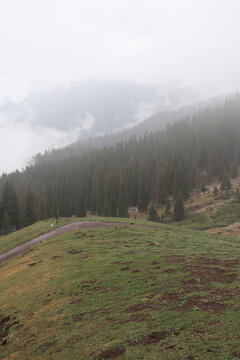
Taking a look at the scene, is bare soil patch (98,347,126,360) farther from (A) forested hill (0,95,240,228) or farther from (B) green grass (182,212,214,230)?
(A) forested hill (0,95,240,228)

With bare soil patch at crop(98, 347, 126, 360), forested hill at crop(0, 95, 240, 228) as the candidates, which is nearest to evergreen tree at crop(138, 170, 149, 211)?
forested hill at crop(0, 95, 240, 228)

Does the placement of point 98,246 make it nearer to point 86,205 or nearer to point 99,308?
point 99,308

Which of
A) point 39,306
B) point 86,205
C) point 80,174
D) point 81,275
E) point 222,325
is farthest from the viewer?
point 80,174

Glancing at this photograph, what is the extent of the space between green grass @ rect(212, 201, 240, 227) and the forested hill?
1427 inches

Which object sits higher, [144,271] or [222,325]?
[222,325]

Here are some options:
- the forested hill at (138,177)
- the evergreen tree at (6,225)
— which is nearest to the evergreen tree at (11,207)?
the forested hill at (138,177)

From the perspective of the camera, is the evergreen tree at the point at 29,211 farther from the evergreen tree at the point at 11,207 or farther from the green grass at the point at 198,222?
the green grass at the point at 198,222

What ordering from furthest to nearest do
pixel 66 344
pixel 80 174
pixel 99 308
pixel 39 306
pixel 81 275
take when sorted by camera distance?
pixel 80 174 → pixel 81 275 → pixel 39 306 → pixel 99 308 → pixel 66 344

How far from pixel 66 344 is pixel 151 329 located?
436cm

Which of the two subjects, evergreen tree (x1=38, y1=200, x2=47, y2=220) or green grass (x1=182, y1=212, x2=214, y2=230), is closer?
green grass (x1=182, y1=212, x2=214, y2=230)

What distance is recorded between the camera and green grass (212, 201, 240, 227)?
59125mm

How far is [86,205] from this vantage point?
399 feet

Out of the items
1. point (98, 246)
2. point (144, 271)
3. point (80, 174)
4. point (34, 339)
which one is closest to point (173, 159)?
point (80, 174)

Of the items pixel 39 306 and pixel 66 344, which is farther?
pixel 39 306
